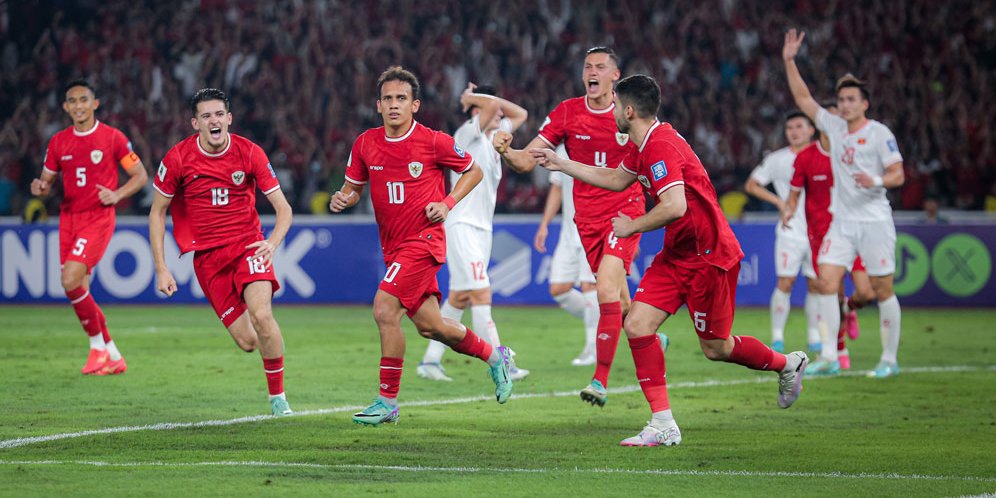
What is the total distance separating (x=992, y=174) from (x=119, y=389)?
48.9 ft

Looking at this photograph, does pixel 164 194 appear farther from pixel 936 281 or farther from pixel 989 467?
pixel 936 281

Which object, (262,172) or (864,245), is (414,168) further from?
(864,245)

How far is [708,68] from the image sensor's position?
78.8 ft

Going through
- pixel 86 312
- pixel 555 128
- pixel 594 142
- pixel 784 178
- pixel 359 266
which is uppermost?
pixel 555 128

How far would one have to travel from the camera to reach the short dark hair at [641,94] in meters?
7.84

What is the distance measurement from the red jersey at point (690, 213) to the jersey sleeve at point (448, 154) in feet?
4.47

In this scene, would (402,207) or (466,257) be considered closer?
(402,207)

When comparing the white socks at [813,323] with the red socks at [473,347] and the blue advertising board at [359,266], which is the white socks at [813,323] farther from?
the red socks at [473,347]

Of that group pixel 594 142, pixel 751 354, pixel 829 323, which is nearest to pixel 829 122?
pixel 829 323

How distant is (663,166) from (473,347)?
219 centimetres

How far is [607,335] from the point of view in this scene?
964 cm

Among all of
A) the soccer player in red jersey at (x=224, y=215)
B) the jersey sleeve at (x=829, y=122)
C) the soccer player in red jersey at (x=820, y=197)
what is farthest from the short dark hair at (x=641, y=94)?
the soccer player in red jersey at (x=820, y=197)

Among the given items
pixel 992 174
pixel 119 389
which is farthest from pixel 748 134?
pixel 119 389

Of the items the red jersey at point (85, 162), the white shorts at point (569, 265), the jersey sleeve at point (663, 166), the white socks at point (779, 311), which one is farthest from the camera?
the white socks at point (779, 311)
